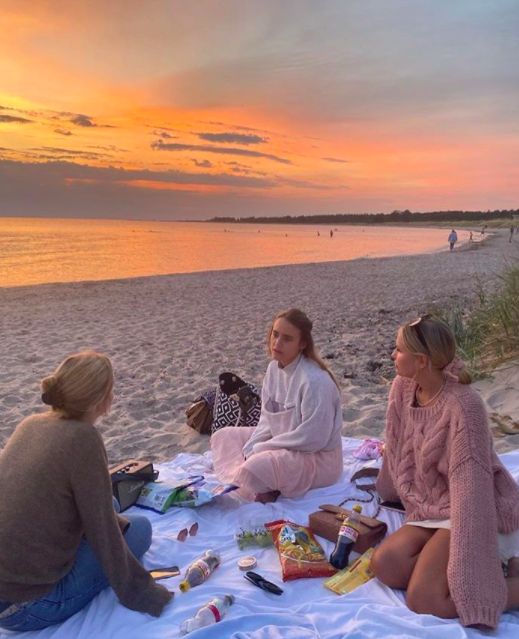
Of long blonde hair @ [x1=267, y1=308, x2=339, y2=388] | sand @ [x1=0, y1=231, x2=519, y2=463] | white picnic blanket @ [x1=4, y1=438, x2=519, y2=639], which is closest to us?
white picnic blanket @ [x1=4, y1=438, x2=519, y2=639]

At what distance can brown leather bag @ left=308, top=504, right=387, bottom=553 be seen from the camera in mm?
3137

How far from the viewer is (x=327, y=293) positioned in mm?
15711

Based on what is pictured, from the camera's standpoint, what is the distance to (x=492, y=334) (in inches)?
276

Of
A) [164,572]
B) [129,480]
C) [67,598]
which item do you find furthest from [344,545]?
[129,480]

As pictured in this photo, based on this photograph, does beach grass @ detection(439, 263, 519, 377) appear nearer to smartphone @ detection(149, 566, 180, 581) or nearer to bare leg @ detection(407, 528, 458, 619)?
bare leg @ detection(407, 528, 458, 619)

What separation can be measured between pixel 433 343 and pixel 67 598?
2.17 metres

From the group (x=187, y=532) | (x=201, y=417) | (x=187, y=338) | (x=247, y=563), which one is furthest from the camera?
(x=187, y=338)

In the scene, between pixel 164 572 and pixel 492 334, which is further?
pixel 492 334

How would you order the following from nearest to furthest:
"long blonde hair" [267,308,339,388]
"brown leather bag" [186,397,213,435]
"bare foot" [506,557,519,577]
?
"bare foot" [506,557,519,577] → "long blonde hair" [267,308,339,388] → "brown leather bag" [186,397,213,435]

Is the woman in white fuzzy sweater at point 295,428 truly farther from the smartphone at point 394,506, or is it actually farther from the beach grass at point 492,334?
the beach grass at point 492,334

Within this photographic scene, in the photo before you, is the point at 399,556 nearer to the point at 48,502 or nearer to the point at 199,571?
the point at 199,571

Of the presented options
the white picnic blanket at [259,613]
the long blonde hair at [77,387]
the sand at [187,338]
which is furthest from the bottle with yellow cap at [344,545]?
the sand at [187,338]

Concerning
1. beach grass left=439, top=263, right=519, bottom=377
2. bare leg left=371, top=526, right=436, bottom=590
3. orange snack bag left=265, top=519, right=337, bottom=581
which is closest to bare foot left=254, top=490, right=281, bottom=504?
orange snack bag left=265, top=519, right=337, bottom=581

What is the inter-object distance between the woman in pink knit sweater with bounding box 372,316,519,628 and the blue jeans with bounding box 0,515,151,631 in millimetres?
1385
